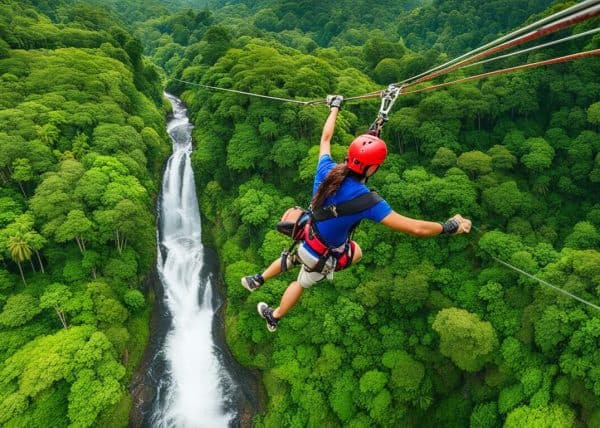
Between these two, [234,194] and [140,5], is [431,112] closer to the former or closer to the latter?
[234,194]

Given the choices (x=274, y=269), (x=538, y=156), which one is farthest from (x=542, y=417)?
(x=274, y=269)

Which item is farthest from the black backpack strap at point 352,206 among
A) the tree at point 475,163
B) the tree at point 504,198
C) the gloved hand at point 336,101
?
the tree at point 475,163

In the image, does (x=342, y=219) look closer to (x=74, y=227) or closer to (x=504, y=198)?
(x=504, y=198)

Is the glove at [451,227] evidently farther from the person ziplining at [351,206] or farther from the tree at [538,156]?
the tree at [538,156]

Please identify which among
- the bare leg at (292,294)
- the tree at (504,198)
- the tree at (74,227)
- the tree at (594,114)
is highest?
the bare leg at (292,294)

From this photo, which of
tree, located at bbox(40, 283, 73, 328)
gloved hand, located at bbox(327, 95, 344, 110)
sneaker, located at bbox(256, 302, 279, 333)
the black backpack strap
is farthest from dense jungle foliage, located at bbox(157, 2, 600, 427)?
the black backpack strap

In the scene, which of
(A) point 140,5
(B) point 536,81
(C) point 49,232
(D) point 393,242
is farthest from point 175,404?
(A) point 140,5
